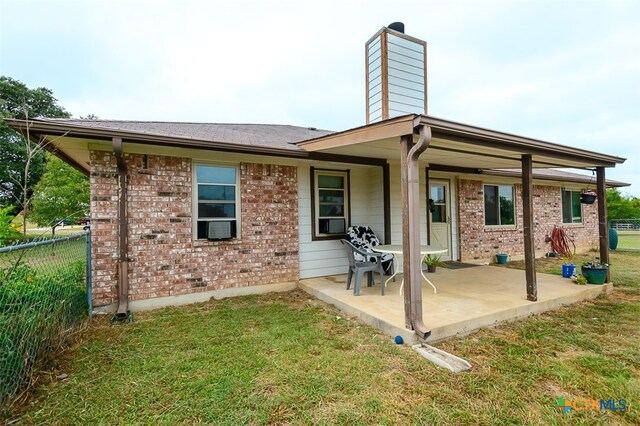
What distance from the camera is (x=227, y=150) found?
4543 millimetres

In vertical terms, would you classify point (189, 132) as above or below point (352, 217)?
above

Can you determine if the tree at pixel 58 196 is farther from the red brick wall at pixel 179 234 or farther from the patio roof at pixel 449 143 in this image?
the patio roof at pixel 449 143

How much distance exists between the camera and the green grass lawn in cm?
209

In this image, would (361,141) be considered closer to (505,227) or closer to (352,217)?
(352,217)

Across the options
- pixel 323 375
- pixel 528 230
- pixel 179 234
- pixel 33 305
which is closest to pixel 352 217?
pixel 528 230

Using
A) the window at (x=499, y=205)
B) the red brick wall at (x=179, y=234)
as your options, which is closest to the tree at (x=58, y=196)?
the red brick wall at (x=179, y=234)

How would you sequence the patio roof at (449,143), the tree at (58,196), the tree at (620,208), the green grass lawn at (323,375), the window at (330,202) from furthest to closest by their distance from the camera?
the tree at (620,208) < the tree at (58,196) < the window at (330,202) < the patio roof at (449,143) < the green grass lawn at (323,375)

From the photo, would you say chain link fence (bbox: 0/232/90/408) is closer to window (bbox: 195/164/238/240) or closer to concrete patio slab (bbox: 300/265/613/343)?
window (bbox: 195/164/238/240)

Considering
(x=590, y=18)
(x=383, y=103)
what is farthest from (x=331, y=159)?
(x=590, y=18)

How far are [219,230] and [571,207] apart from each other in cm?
1217

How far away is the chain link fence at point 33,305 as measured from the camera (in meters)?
2.30

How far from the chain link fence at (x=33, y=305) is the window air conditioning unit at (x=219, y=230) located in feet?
5.22

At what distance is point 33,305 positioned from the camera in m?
2.81

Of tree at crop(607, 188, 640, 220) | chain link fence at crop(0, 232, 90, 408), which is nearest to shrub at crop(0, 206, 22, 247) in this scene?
chain link fence at crop(0, 232, 90, 408)
